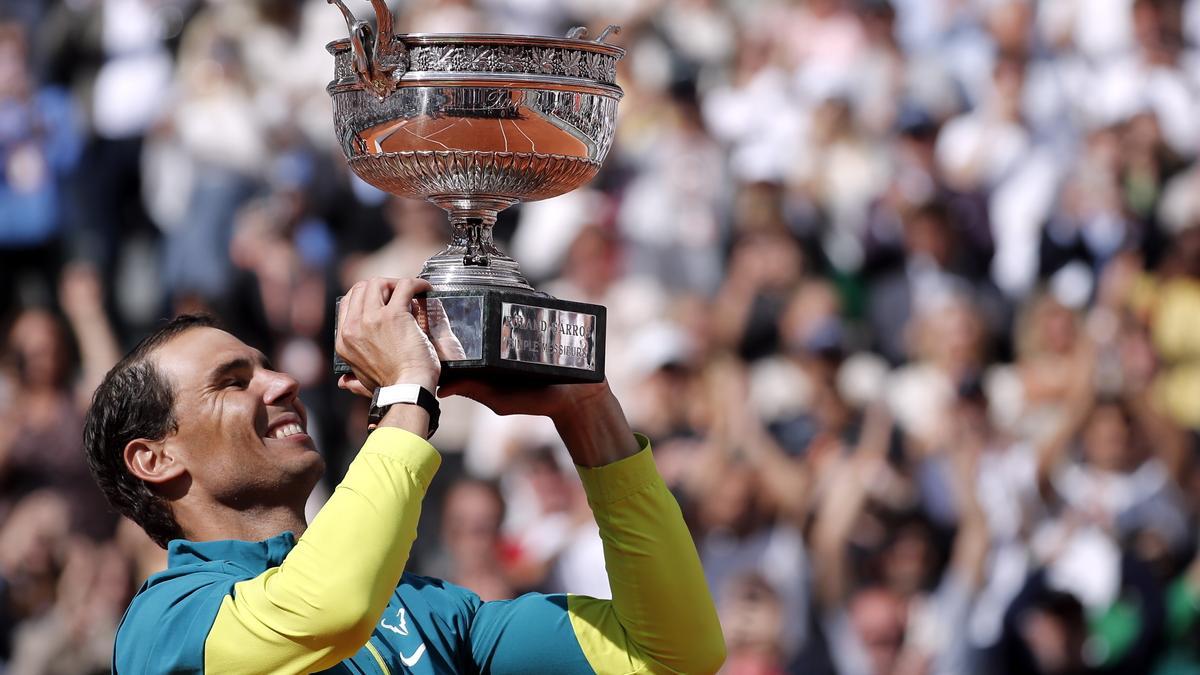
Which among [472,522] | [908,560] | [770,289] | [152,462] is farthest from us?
[770,289]

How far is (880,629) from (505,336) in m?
4.31

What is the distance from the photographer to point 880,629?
22.6 feet

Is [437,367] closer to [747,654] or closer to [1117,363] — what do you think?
[747,654]

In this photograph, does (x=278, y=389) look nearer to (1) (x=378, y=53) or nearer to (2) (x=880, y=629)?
(1) (x=378, y=53)

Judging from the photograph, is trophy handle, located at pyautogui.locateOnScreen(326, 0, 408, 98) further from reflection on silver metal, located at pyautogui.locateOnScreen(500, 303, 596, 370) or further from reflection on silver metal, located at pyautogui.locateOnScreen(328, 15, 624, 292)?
reflection on silver metal, located at pyautogui.locateOnScreen(500, 303, 596, 370)

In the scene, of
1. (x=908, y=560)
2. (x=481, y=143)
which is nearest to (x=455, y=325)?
(x=481, y=143)

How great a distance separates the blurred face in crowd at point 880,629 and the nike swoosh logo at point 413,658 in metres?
4.07

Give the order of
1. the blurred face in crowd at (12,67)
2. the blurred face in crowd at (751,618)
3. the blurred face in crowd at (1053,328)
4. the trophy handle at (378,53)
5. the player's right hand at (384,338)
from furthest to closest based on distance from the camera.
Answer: the blurred face in crowd at (12,67) → the blurred face in crowd at (1053,328) → the blurred face in crowd at (751,618) → the trophy handle at (378,53) → the player's right hand at (384,338)

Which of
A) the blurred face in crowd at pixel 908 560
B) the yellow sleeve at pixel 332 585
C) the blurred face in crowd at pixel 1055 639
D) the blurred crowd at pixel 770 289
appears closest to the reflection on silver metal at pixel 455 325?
the yellow sleeve at pixel 332 585

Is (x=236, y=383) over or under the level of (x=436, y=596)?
over

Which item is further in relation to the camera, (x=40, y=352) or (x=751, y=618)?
(x=40, y=352)

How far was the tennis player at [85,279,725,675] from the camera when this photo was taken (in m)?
2.82

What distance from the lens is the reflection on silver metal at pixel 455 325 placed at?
2836 millimetres

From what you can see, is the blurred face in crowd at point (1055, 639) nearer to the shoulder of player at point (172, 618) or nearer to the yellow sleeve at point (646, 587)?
the yellow sleeve at point (646, 587)
